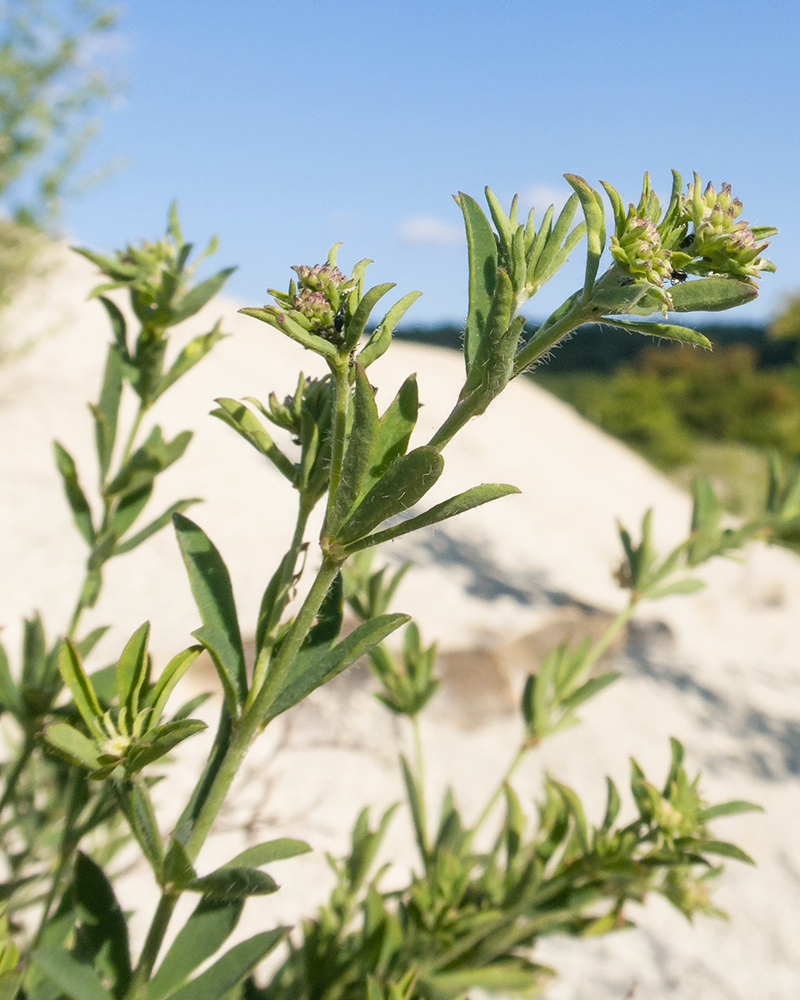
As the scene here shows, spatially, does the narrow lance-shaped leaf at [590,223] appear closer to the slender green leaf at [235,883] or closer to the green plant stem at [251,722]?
the green plant stem at [251,722]

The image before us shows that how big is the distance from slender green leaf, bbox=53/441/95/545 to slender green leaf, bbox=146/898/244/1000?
52cm

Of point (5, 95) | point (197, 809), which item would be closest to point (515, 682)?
point (197, 809)

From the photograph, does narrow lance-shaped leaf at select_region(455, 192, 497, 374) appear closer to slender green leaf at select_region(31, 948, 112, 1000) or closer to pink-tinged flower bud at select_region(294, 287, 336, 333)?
pink-tinged flower bud at select_region(294, 287, 336, 333)

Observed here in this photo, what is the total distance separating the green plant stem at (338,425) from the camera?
587 mm

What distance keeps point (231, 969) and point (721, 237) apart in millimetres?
654

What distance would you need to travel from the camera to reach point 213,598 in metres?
0.68

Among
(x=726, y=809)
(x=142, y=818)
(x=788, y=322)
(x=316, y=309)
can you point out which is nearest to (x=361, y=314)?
(x=316, y=309)

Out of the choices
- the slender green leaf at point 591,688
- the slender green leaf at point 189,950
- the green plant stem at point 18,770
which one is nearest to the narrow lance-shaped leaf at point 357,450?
the slender green leaf at point 189,950

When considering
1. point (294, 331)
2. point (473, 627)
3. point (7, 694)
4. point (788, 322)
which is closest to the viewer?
point (294, 331)

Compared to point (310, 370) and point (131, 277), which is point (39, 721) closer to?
point (131, 277)

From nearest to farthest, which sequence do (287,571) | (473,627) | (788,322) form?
(287,571) → (473,627) → (788,322)

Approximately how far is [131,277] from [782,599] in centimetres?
415

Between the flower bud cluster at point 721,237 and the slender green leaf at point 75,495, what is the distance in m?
0.77

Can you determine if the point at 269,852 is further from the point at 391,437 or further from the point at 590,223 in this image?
the point at 590,223
